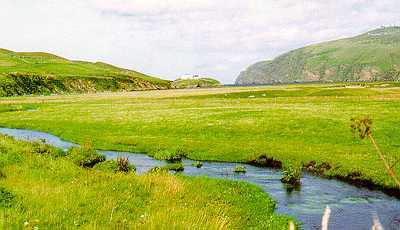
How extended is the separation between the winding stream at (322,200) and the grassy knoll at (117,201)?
1798 millimetres

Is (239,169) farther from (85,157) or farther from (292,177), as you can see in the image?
(85,157)

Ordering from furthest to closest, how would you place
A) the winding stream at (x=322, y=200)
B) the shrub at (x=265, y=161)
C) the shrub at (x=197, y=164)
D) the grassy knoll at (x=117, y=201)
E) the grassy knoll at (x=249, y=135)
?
the shrub at (x=265, y=161)
the shrub at (x=197, y=164)
the grassy knoll at (x=249, y=135)
the winding stream at (x=322, y=200)
the grassy knoll at (x=117, y=201)

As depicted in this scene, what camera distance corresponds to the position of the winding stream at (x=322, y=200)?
72.0 feet

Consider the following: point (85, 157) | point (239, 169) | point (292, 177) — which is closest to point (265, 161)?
point (239, 169)

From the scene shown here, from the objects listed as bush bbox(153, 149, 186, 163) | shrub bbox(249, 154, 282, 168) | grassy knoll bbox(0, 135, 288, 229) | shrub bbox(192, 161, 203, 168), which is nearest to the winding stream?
shrub bbox(192, 161, 203, 168)

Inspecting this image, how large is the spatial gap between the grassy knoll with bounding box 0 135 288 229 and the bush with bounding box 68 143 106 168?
6758 mm

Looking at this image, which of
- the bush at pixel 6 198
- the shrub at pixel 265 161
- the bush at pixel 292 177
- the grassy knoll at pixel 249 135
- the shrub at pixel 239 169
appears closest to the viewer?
the bush at pixel 6 198

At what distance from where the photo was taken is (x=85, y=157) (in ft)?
119

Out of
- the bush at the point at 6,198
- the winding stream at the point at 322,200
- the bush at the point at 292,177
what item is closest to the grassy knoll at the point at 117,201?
the bush at the point at 6,198

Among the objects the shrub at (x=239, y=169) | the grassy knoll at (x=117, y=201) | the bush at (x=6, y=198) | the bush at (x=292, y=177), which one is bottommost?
the shrub at (x=239, y=169)

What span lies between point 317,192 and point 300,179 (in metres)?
3.94

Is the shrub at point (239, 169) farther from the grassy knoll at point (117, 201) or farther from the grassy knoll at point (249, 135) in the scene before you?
the grassy knoll at point (117, 201)

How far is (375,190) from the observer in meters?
28.7

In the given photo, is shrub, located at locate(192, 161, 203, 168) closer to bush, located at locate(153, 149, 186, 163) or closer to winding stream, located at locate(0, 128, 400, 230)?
winding stream, located at locate(0, 128, 400, 230)
